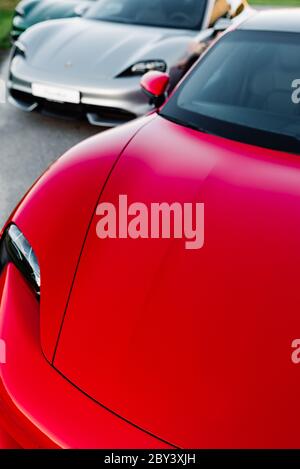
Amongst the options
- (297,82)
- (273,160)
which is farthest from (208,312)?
(297,82)

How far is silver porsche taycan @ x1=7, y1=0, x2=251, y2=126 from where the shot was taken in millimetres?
4270

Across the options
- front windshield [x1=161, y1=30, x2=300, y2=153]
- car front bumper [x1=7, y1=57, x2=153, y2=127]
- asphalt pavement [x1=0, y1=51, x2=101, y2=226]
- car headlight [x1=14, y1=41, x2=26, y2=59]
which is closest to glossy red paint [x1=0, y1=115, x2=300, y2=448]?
front windshield [x1=161, y1=30, x2=300, y2=153]

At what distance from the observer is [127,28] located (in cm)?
489

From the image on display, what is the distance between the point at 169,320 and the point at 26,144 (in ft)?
10.7

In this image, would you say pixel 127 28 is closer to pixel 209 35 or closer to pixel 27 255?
pixel 209 35

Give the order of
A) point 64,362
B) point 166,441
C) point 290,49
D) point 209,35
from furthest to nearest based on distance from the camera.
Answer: point 209,35, point 290,49, point 64,362, point 166,441

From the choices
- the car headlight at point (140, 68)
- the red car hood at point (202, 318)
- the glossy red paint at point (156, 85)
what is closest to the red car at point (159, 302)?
the red car hood at point (202, 318)

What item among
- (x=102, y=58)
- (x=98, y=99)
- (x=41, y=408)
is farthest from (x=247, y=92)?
(x=102, y=58)

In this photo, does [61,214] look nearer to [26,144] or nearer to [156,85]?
[156,85]

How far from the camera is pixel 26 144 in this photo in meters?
4.39

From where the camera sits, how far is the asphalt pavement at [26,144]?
12.1 ft

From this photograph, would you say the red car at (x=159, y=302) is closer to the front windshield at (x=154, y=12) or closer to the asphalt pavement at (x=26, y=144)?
the asphalt pavement at (x=26, y=144)

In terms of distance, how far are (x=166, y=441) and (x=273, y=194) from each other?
2.98 feet

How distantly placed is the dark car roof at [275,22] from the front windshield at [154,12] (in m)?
2.15
